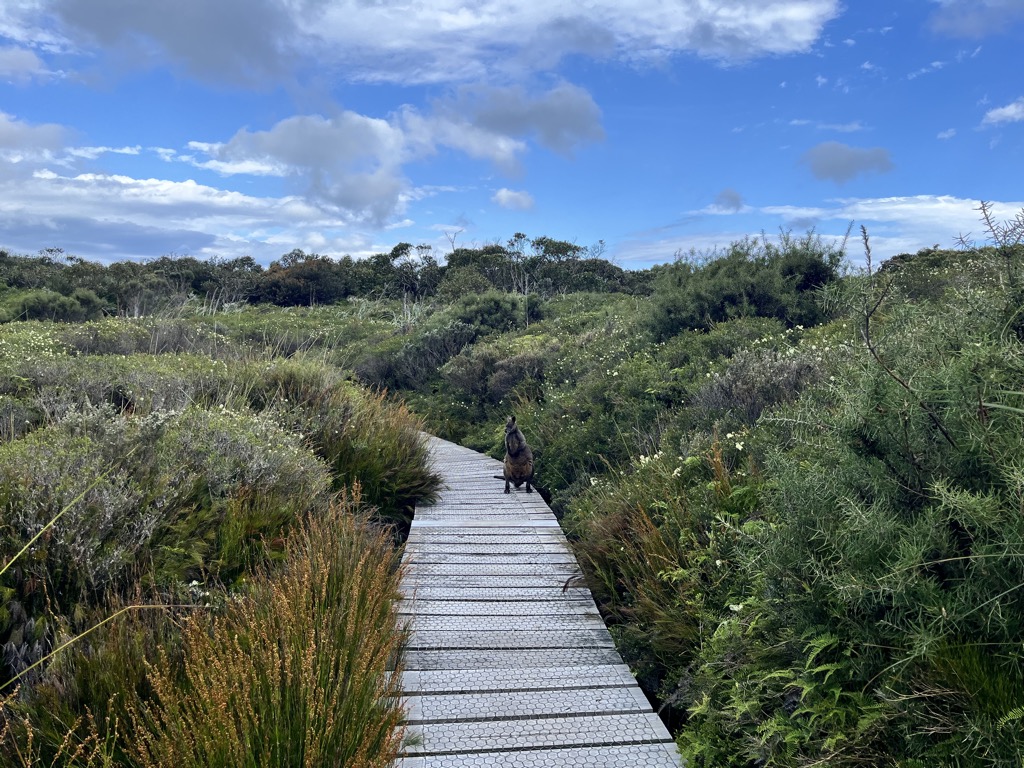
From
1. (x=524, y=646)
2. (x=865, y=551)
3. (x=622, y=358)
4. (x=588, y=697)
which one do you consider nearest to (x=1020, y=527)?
(x=865, y=551)

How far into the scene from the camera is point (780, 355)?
7.44 m

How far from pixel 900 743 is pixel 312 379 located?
24.9 ft

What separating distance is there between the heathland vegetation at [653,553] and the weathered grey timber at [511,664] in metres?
0.27

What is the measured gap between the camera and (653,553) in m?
4.39

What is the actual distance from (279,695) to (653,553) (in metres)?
2.65

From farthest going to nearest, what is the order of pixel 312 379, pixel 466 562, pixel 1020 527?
pixel 312 379, pixel 466 562, pixel 1020 527

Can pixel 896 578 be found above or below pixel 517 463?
above

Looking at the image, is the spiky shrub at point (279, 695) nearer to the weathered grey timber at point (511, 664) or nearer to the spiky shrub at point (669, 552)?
the weathered grey timber at point (511, 664)

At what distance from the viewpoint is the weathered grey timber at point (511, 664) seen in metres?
3.25

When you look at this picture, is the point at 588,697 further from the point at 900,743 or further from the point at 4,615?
the point at 4,615

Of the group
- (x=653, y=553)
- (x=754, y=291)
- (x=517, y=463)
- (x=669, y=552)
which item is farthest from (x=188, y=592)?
(x=754, y=291)

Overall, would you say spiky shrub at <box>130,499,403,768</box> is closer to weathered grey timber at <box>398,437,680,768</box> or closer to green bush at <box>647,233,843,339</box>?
weathered grey timber at <box>398,437,680,768</box>

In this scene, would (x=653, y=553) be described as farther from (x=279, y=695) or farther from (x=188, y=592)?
(x=188, y=592)

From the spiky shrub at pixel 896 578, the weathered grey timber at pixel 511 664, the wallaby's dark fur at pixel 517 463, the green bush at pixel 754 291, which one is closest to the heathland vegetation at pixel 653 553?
the spiky shrub at pixel 896 578
